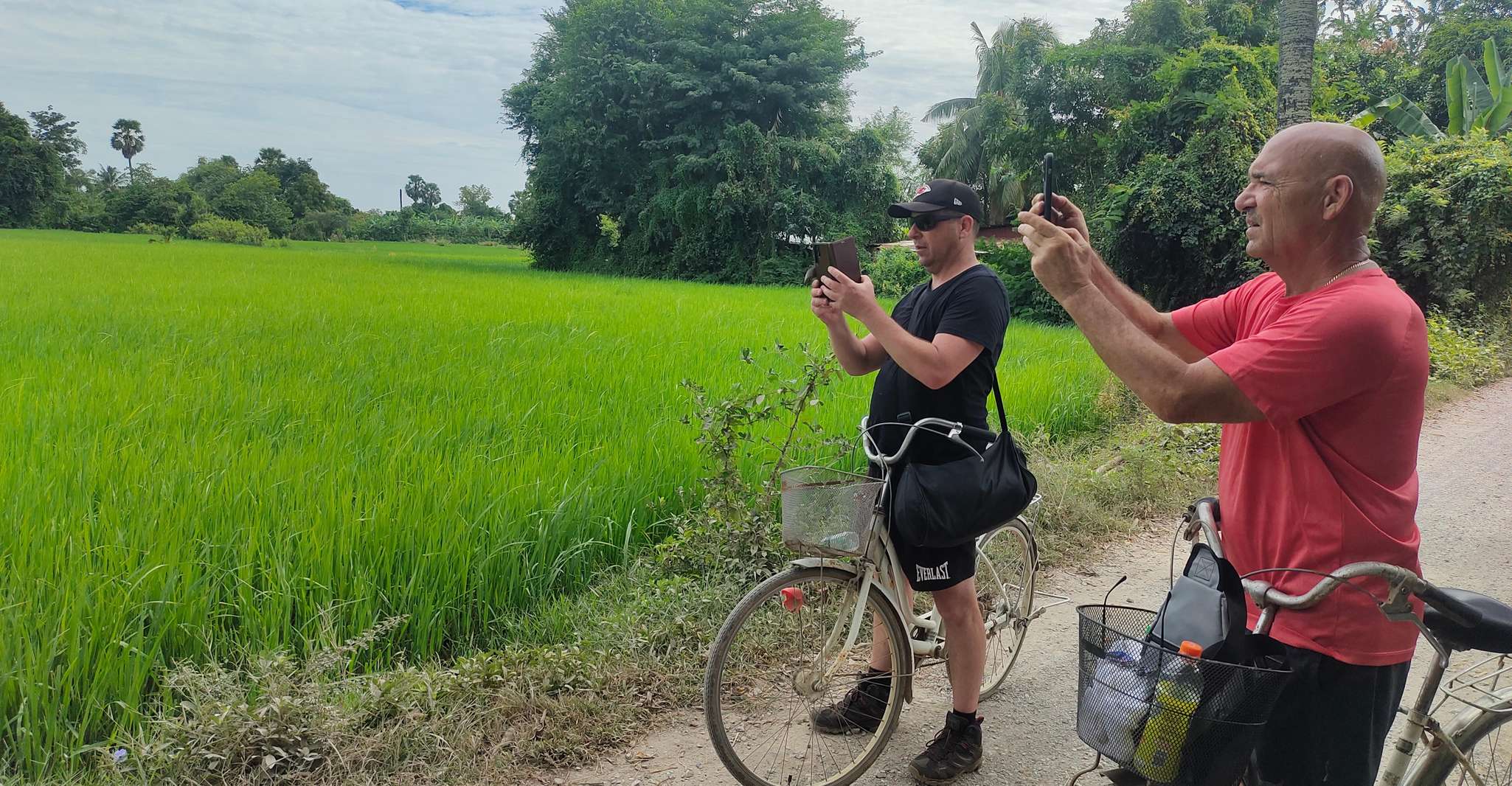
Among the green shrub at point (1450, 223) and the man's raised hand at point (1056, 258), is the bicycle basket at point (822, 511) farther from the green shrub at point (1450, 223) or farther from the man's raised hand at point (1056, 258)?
the green shrub at point (1450, 223)

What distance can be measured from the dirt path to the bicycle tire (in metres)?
1.12

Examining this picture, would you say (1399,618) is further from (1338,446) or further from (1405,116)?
(1405,116)

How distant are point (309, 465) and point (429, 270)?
1930cm

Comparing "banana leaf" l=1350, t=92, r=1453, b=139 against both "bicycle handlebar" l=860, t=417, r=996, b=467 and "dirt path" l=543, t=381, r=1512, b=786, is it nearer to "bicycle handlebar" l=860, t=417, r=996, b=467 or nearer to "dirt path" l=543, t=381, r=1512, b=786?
"dirt path" l=543, t=381, r=1512, b=786

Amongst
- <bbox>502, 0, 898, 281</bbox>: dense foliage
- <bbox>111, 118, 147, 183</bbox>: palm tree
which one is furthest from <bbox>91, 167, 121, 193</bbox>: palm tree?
<bbox>502, 0, 898, 281</bbox>: dense foliage

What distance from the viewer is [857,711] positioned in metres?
2.76

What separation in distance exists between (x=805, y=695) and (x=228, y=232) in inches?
2006

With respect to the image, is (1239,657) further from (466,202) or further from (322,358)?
(466,202)

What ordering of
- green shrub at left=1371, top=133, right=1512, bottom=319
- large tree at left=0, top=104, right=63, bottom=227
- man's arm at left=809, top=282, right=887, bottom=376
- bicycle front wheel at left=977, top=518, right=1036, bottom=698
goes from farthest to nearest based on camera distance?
1. large tree at left=0, top=104, right=63, bottom=227
2. green shrub at left=1371, top=133, right=1512, bottom=319
3. bicycle front wheel at left=977, top=518, right=1036, bottom=698
4. man's arm at left=809, top=282, right=887, bottom=376

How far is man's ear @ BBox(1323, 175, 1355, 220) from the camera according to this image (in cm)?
151

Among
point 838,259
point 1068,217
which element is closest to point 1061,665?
point 838,259

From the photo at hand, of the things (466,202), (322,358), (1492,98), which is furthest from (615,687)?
(466,202)

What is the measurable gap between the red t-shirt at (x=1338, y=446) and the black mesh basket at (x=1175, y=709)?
0.17 metres

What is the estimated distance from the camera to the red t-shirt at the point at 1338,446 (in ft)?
4.86
